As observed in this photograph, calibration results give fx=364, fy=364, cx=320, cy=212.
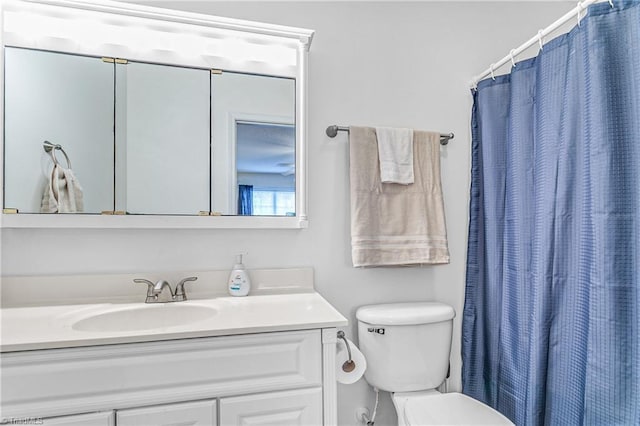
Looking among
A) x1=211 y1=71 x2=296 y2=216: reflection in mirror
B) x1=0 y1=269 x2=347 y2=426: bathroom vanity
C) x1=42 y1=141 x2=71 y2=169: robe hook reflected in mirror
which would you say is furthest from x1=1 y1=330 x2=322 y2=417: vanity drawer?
x1=42 y1=141 x2=71 y2=169: robe hook reflected in mirror

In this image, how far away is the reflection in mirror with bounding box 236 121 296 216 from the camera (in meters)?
1.52

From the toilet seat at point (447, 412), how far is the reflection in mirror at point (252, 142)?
90cm

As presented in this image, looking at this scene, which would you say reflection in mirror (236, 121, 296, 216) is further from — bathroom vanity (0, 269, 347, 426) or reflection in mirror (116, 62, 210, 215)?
bathroom vanity (0, 269, 347, 426)

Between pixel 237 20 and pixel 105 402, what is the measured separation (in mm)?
1405

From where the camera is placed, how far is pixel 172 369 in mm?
1015

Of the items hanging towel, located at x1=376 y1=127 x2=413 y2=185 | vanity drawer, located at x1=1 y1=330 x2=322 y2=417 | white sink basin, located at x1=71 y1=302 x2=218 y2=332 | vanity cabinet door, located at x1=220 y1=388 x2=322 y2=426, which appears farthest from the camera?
hanging towel, located at x1=376 y1=127 x2=413 y2=185

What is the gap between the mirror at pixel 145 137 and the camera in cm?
133

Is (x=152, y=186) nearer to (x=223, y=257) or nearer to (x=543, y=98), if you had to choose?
(x=223, y=257)

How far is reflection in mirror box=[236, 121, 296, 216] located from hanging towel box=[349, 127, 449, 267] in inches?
10.9

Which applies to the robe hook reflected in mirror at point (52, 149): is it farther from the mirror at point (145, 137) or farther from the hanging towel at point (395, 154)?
the hanging towel at point (395, 154)

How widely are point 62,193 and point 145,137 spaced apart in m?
0.36

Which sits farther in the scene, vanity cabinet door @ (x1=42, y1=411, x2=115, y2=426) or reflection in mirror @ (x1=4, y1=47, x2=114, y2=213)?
reflection in mirror @ (x1=4, y1=47, x2=114, y2=213)

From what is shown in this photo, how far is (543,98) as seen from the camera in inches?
52.3

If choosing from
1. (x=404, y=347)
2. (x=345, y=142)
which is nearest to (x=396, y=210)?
(x=345, y=142)
